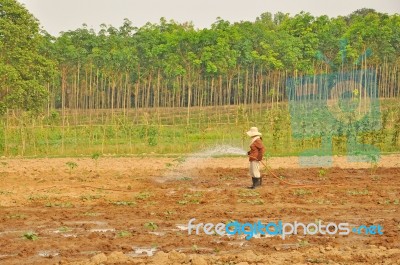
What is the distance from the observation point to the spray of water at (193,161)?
21.1 m

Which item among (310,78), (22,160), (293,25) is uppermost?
(293,25)

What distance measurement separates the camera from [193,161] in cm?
2598

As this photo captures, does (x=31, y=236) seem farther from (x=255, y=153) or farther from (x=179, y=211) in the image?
(x=255, y=153)

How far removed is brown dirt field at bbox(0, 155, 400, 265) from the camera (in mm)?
10164

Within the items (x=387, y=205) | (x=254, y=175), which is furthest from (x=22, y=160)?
(x=387, y=205)

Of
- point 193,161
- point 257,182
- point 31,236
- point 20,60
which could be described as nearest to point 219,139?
point 193,161

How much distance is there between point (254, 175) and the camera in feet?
57.4

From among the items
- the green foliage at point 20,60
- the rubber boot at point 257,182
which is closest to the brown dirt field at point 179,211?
the rubber boot at point 257,182

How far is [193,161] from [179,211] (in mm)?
11839

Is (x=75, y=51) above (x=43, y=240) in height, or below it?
above

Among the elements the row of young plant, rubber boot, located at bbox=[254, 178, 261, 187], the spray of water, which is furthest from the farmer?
the row of young plant

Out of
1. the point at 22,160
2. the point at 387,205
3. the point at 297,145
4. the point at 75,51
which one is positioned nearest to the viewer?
the point at 387,205

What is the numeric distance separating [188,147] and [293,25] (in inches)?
1166

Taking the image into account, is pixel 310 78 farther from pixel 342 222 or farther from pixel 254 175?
pixel 342 222
